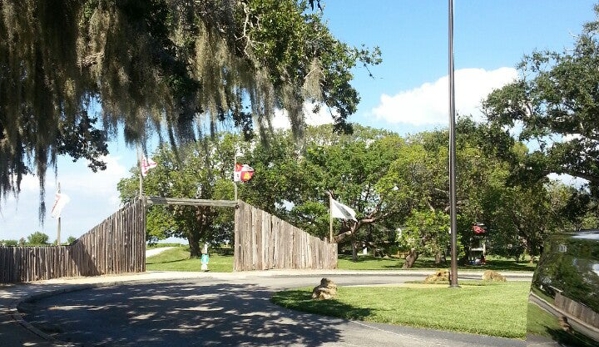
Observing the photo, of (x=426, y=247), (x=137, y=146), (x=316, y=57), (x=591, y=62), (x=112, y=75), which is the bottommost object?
(x=426, y=247)

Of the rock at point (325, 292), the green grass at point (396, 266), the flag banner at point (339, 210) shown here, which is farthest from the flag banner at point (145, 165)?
the green grass at point (396, 266)

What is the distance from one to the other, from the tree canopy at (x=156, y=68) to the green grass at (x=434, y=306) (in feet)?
11.6

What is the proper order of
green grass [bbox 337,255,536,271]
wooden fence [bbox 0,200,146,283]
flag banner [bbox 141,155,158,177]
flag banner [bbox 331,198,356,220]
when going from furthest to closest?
green grass [bbox 337,255,536,271] → flag banner [bbox 331,198,356,220] → wooden fence [bbox 0,200,146,283] → flag banner [bbox 141,155,158,177]

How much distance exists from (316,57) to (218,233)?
136 ft

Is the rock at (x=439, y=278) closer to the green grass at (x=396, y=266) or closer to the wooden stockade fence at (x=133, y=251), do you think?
the wooden stockade fence at (x=133, y=251)

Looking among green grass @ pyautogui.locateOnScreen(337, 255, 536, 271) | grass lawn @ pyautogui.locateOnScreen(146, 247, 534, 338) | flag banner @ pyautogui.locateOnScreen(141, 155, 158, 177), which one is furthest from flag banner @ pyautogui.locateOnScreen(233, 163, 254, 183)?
grass lawn @ pyautogui.locateOnScreen(146, 247, 534, 338)

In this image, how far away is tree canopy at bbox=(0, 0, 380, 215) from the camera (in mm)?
8109

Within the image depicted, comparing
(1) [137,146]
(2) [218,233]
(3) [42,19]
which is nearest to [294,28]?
(1) [137,146]

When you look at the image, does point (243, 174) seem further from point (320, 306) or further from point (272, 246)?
point (320, 306)

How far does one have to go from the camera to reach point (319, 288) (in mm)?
14914

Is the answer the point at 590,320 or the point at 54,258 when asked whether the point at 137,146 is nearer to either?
the point at 590,320

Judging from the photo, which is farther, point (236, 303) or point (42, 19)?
point (236, 303)

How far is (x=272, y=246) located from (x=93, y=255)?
833 cm

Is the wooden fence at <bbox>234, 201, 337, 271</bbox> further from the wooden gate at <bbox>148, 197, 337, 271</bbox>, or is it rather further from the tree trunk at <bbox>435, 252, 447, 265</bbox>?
the tree trunk at <bbox>435, 252, 447, 265</bbox>
